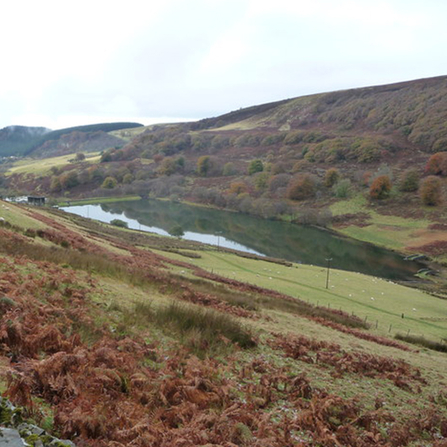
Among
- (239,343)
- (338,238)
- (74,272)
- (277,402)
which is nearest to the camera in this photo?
(277,402)

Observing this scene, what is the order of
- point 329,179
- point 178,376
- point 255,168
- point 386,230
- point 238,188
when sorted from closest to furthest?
point 178,376 → point 386,230 → point 329,179 → point 238,188 → point 255,168

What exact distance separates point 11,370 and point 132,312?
5.21 m

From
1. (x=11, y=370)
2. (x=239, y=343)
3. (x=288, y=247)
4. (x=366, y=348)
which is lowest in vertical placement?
(x=288, y=247)

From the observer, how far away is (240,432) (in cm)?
612

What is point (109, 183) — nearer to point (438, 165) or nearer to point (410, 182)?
point (410, 182)

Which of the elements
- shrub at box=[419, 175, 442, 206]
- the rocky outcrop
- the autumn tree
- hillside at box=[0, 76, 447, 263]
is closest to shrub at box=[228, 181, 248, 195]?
hillside at box=[0, 76, 447, 263]

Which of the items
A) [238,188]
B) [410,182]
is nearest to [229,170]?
[238,188]

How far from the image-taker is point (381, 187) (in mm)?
108750

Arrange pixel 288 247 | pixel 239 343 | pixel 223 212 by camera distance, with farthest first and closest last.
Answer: pixel 223 212
pixel 288 247
pixel 239 343

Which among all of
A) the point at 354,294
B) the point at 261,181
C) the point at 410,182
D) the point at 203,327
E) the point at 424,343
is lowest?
the point at 354,294

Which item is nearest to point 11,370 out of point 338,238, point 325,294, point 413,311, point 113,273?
point 113,273

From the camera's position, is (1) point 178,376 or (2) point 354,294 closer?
(1) point 178,376

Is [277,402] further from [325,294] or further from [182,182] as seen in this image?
[182,182]

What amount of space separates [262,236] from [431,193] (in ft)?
162
